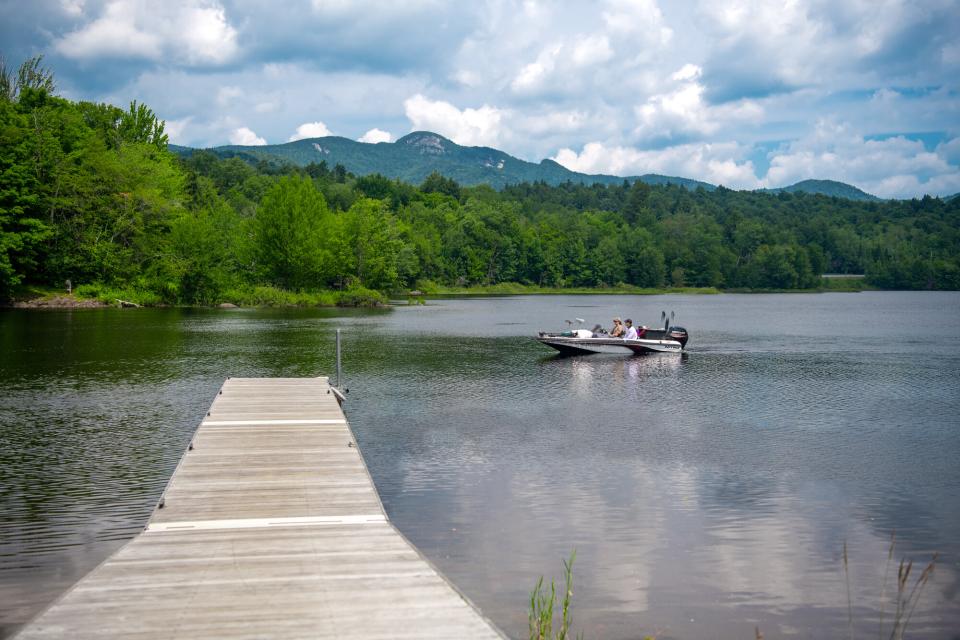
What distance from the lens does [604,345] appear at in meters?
42.6

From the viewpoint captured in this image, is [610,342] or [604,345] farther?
[604,345]

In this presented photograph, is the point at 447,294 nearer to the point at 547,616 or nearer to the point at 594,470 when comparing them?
the point at 594,470

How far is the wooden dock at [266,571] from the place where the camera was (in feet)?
23.8

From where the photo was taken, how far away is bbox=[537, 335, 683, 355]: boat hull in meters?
41.6

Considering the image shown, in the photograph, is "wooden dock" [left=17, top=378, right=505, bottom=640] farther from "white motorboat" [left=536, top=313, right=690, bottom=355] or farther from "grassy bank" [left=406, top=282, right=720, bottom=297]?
"grassy bank" [left=406, top=282, right=720, bottom=297]

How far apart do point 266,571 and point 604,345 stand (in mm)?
34992

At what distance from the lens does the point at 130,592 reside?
8023mm

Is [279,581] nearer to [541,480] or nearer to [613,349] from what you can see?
[541,480]

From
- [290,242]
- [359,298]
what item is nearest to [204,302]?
[290,242]

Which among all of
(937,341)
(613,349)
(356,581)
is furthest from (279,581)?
(937,341)

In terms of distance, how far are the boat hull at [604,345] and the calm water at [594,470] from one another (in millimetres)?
2089

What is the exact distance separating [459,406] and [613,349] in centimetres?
2059

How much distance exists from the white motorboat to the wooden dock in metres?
28.0

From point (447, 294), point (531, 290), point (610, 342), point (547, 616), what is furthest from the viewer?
point (531, 290)
